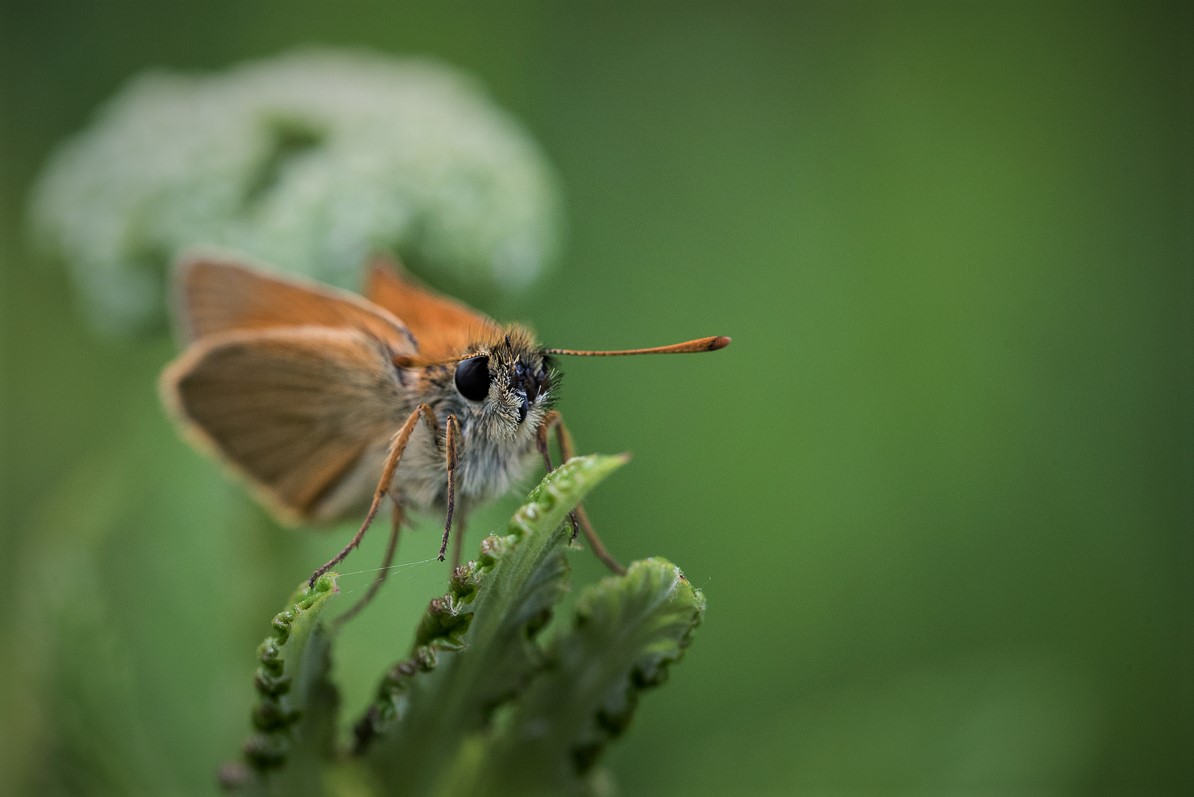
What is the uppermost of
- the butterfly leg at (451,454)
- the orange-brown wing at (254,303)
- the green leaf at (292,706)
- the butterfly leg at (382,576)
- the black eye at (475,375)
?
the orange-brown wing at (254,303)

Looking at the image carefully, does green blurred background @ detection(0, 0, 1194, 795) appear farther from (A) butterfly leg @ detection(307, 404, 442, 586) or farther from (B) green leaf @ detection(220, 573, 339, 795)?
(B) green leaf @ detection(220, 573, 339, 795)

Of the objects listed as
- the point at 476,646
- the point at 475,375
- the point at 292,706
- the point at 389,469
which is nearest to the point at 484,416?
the point at 475,375

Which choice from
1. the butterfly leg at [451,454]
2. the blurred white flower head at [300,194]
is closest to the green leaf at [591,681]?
the butterfly leg at [451,454]

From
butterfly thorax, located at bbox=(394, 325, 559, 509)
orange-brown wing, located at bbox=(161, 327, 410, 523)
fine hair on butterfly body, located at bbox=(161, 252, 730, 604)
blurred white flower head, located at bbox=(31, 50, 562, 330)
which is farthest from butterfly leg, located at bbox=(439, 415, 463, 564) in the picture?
blurred white flower head, located at bbox=(31, 50, 562, 330)

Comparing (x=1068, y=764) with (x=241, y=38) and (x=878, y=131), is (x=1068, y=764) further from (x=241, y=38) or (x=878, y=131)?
(x=241, y=38)

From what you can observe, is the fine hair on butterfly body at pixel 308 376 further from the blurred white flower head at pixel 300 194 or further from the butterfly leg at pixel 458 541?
the blurred white flower head at pixel 300 194

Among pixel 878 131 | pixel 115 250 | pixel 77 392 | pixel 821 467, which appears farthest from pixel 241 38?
pixel 821 467
